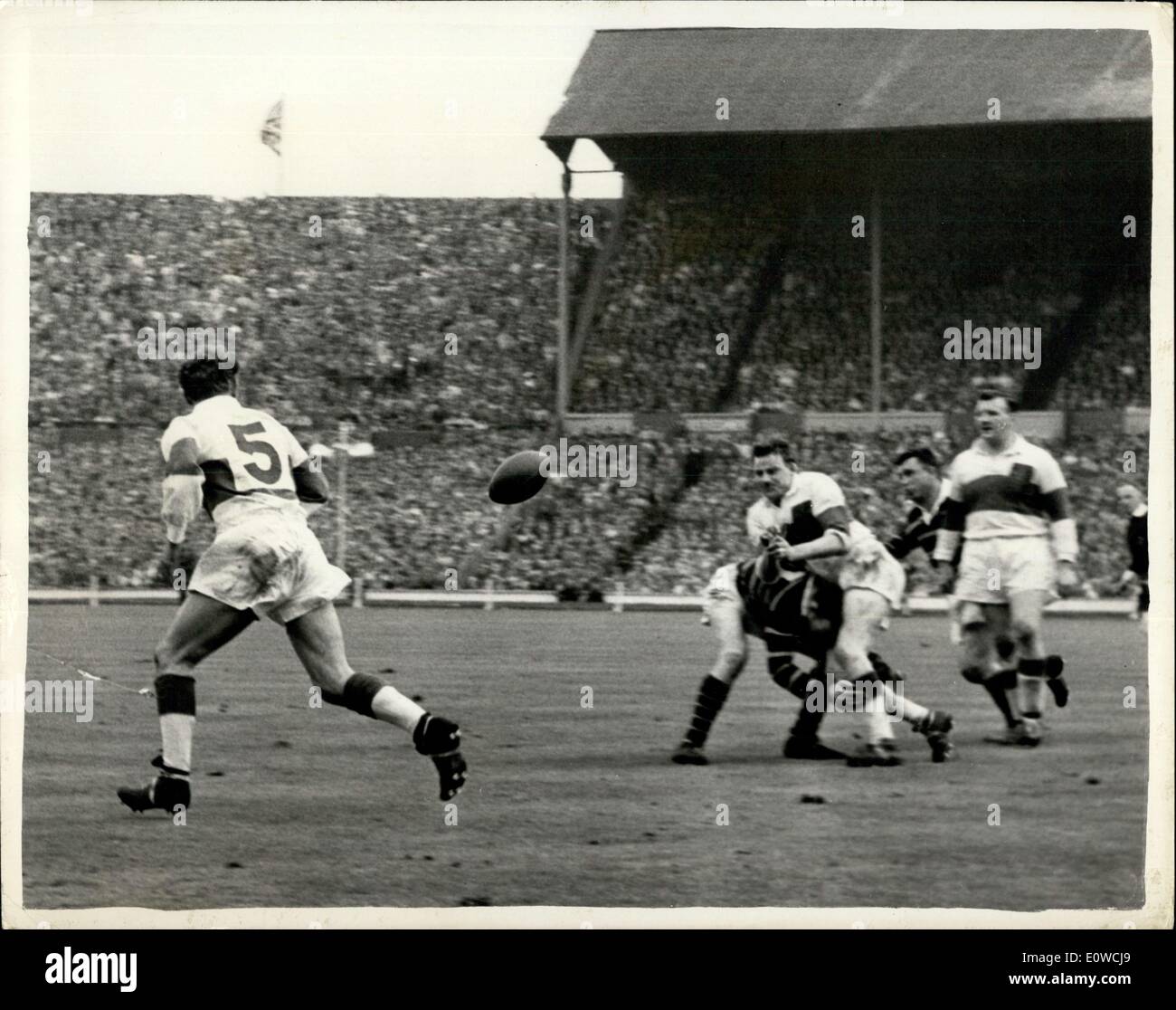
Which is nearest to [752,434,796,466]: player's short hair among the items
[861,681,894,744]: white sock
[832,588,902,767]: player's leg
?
[832,588,902,767]: player's leg

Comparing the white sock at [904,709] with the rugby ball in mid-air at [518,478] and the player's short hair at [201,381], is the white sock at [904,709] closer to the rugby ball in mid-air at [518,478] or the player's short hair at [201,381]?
the rugby ball in mid-air at [518,478]

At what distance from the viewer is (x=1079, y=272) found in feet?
25.0

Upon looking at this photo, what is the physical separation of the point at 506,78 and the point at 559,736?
9.66ft

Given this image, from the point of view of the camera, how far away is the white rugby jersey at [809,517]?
23.2 feet

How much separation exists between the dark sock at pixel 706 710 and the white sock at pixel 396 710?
1.25 meters

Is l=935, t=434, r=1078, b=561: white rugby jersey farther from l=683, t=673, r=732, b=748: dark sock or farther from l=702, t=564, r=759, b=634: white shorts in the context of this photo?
l=683, t=673, r=732, b=748: dark sock

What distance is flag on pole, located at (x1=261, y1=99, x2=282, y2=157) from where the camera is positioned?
6.90 meters

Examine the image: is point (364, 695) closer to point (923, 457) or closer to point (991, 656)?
point (991, 656)

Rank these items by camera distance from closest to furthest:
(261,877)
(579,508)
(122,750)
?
(261,877), (122,750), (579,508)

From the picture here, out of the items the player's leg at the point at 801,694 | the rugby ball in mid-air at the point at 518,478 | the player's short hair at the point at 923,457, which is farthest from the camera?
the player's short hair at the point at 923,457

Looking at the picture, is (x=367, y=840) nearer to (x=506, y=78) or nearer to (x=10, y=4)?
(x=506, y=78)

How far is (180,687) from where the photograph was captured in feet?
21.1

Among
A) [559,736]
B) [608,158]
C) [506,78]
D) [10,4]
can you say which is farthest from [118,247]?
[559,736]

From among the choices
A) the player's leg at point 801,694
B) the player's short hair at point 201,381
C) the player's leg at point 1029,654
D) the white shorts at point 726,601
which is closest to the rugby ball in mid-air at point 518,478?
the white shorts at point 726,601
